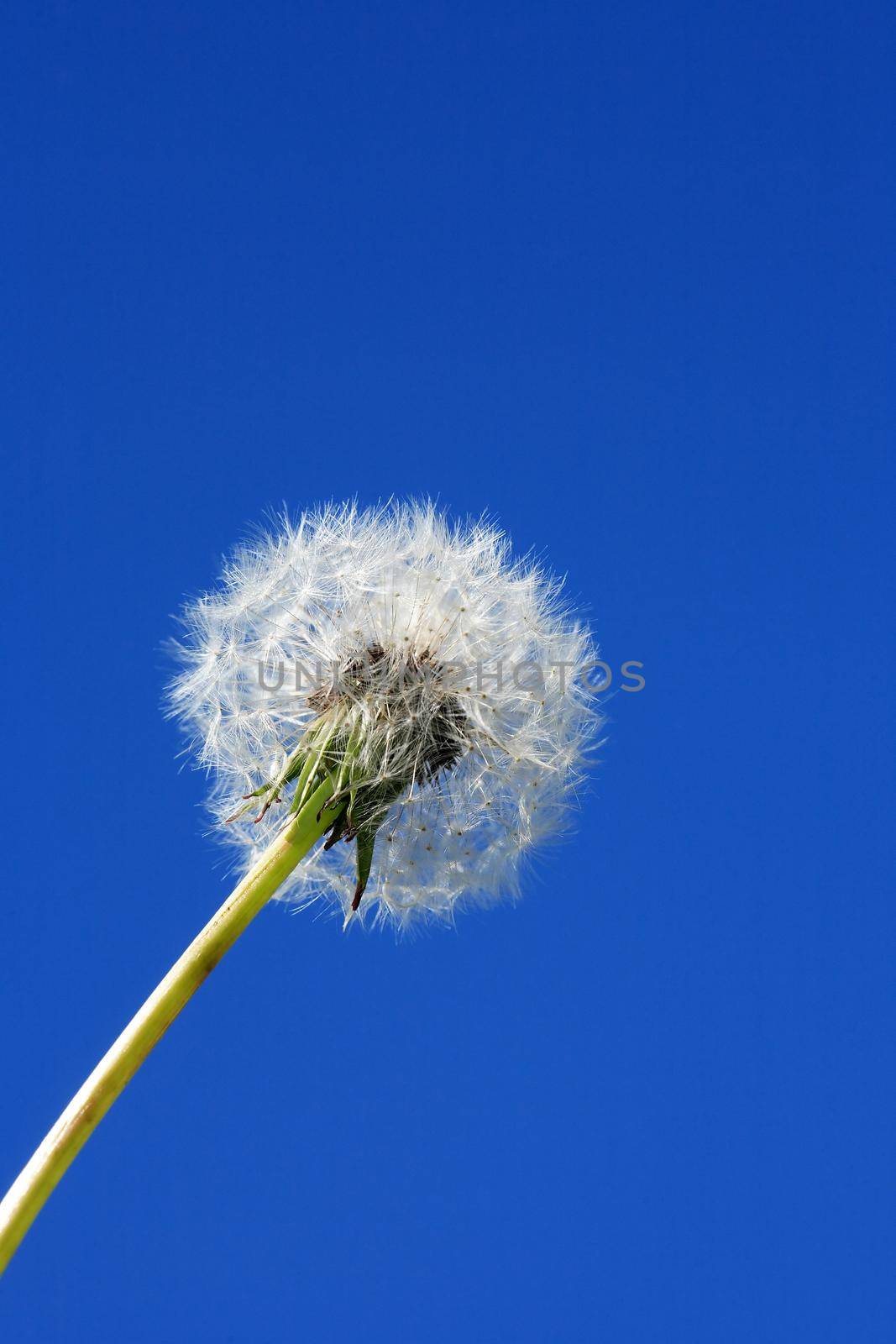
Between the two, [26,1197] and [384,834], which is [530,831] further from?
[26,1197]

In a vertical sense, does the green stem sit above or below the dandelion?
below

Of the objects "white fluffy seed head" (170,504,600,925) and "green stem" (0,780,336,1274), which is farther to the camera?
"white fluffy seed head" (170,504,600,925)

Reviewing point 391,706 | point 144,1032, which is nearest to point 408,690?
point 391,706

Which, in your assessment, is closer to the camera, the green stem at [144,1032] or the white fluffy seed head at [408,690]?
the green stem at [144,1032]

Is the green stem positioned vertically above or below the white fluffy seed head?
below

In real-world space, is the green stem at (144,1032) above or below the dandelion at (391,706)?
below
